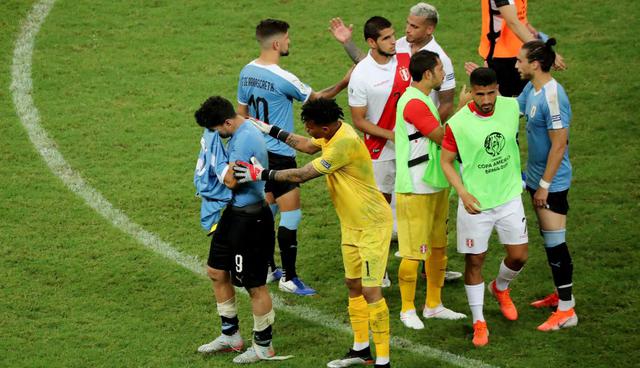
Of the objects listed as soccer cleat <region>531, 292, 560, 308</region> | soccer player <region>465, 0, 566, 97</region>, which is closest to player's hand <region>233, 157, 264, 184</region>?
soccer cleat <region>531, 292, 560, 308</region>

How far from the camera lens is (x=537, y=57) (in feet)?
29.1

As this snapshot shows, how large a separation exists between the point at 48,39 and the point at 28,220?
535cm

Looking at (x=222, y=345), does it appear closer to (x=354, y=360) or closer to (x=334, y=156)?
(x=354, y=360)

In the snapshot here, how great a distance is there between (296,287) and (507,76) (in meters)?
3.48

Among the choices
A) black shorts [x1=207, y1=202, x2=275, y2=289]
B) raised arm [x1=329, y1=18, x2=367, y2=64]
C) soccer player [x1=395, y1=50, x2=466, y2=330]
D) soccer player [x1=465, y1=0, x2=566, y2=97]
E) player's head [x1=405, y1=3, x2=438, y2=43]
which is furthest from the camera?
soccer player [x1=465, y1=0, x2=566, y2=97]

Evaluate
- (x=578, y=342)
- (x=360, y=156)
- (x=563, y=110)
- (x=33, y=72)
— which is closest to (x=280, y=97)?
(x=360, y=156)

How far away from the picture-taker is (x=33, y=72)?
49.3ft

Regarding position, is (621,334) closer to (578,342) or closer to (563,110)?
(578,342)

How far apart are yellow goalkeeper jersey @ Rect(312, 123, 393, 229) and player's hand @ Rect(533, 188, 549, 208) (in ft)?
4.43

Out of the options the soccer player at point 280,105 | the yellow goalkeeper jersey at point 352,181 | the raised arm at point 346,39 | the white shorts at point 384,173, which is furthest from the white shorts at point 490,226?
the raised arm at point 346,39

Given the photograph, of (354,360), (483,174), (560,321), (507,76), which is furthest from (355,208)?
(507,76)

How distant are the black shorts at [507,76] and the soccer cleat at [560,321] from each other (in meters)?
3.38

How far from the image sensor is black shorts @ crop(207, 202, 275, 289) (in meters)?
8.59

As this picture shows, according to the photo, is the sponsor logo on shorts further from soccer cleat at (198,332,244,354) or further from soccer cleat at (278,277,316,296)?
soccer cleat at (278,277,316,296)
